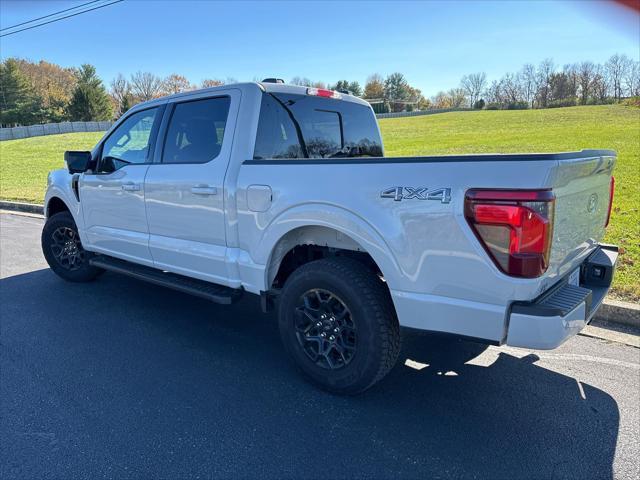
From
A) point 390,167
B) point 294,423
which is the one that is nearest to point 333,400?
point 294,423

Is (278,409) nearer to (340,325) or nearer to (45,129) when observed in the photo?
(340,325)

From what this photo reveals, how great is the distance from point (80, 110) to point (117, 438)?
2978 inches

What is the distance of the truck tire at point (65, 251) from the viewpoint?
538 centimetres

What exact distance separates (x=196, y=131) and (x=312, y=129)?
38.0 inches

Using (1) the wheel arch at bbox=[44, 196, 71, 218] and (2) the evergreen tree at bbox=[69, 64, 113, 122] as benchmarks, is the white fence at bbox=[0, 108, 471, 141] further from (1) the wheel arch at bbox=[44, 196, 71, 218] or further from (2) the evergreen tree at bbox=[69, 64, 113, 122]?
(1) the wheel arch at bbox=[44, 196, 71, 218]

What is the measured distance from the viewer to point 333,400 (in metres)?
3.07

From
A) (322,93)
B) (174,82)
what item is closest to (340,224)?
(322,93)

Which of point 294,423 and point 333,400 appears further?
point 333,400

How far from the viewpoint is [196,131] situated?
3889 millimetres

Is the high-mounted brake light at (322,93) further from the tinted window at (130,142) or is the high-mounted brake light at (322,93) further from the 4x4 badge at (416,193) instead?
the 4x4 badge at (416,193)

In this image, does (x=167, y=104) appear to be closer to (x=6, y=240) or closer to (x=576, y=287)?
(x=576, y=287)

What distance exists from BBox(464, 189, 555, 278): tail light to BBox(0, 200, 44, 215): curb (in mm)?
11372

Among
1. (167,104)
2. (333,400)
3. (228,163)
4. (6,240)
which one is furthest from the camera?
(6,240)

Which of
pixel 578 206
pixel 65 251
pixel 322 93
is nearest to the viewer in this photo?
pixel 578 206
